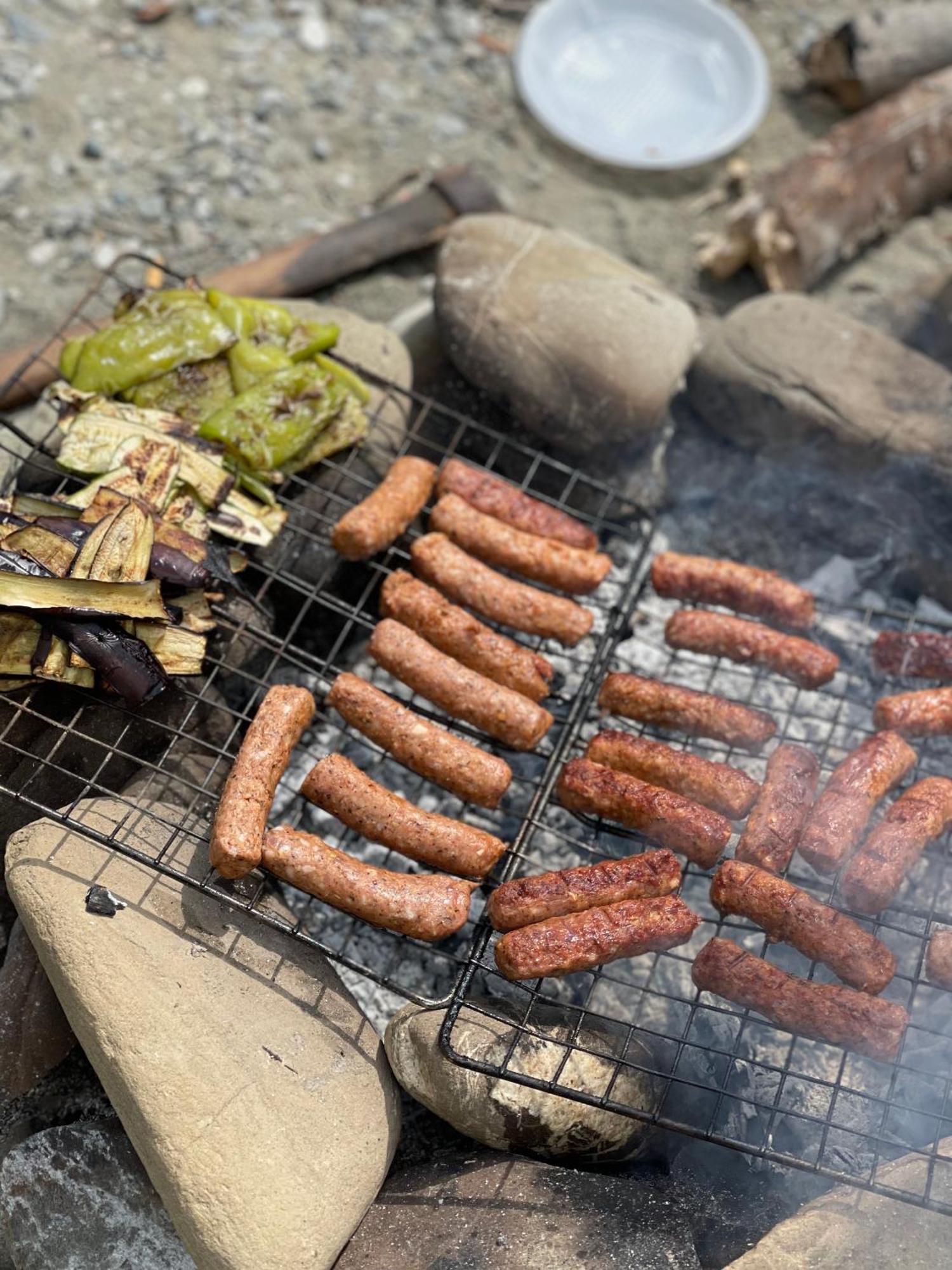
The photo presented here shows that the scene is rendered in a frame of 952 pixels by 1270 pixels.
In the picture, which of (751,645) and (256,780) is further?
(751,645)

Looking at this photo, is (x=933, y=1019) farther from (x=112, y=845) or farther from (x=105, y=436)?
(x=105, y=436)

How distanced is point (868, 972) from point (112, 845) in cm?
273

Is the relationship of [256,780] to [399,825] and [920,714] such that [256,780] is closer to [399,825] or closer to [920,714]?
[399,825]

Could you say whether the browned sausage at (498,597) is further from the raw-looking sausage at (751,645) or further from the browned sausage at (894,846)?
the browned sausage at (894,846)

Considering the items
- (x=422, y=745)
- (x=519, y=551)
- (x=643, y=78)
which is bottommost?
(x=422, y=745)

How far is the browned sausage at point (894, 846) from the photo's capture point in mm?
3971

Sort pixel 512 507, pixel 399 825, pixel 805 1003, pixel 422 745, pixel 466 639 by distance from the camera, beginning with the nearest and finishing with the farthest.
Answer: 1. pixel 805 1003
2. pixel 399 825
3. pixel 422 745
4. pixel 466 639
5. pixel 512 507

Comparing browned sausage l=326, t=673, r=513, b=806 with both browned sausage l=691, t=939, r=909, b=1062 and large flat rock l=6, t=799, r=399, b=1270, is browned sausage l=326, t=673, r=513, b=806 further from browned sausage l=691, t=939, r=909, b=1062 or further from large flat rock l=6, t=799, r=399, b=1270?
browned sausage l=691, t=939, r=909, b=1062

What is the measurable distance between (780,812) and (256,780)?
2020mm

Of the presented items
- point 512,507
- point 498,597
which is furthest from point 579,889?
point 512,507

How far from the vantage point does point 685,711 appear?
453 cm

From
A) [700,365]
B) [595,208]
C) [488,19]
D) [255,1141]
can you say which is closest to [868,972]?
[255,1141]

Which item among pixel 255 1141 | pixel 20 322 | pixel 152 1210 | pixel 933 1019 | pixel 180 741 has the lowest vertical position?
pixel 933 1019

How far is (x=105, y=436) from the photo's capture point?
466 centimetres
